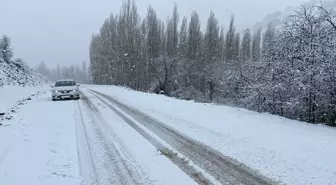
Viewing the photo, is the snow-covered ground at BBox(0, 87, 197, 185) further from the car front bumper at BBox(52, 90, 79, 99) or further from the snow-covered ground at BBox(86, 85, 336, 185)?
the car front bumper at BBox(52, 90, 79, 99)

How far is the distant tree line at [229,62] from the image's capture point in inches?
476

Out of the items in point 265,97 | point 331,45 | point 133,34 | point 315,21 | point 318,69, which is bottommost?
point 265,97

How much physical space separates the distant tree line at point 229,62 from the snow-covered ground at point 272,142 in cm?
179

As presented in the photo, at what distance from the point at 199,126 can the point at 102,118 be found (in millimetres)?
4691

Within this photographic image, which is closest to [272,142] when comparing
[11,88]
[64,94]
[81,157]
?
[81,157]

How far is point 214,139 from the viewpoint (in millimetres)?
9234

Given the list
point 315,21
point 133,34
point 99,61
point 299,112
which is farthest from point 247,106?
point 99,61

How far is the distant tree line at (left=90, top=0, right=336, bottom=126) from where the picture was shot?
12.1 meters

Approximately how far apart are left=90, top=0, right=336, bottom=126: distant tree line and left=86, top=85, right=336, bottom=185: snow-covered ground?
1.79 m

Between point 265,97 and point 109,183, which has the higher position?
point 265,97

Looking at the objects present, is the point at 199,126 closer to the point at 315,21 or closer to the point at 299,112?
the point at 299,112

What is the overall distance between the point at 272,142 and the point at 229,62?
1565 inches

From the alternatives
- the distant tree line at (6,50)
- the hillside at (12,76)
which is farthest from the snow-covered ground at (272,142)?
the distant tree line at (6,50)

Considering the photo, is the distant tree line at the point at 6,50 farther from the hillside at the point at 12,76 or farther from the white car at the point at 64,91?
the white car at the point at 64,91
